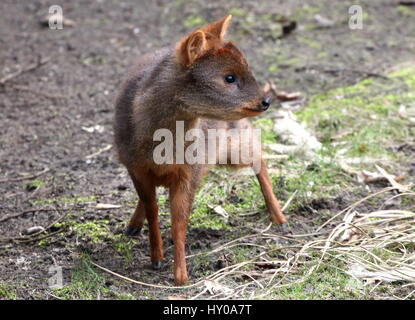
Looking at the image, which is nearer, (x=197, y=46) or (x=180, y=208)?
(x=197, y=46)

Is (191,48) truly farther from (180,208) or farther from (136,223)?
(136,223)

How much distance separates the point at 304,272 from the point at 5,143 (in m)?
3.86

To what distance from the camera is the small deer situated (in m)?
4.59

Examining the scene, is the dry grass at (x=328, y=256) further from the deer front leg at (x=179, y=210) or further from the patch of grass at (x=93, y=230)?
the patch of grass at (x=93, y=230)

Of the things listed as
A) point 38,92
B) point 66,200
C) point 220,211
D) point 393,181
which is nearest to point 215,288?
point 220,211

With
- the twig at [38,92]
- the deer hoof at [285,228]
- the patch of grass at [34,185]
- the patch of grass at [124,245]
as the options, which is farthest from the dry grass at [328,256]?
the twig at [38,92]

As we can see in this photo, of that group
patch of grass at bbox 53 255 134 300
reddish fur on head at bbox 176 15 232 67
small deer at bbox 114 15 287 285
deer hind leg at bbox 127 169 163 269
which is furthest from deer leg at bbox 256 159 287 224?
patch of grass at bbox 53 255 134 300

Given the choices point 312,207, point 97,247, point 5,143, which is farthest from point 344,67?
point 97,247

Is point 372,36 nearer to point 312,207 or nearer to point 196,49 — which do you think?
point 312,207

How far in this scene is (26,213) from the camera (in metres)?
5.67

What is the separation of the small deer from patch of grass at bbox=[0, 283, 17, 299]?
104 cm

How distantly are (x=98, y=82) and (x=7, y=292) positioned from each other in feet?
16.1

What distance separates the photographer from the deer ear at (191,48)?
4535mm

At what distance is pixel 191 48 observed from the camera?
457cm
